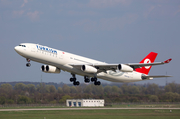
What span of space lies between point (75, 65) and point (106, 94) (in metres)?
44.0

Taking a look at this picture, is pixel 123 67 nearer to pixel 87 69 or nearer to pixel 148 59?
pixel 87 69

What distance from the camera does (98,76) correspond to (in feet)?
185

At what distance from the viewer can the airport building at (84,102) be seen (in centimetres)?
8888

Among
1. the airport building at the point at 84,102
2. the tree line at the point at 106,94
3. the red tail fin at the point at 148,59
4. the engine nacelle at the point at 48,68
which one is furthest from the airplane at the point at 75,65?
the airport building at the point at 84,102

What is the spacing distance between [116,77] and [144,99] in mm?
32244

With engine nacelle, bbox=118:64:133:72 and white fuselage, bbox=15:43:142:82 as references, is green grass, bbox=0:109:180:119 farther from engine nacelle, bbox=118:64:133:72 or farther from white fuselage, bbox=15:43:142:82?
engine nacelle, bbox=118:64:133:72

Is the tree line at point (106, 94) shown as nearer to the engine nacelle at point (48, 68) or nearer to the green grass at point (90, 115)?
the green grass at point (90, 115)

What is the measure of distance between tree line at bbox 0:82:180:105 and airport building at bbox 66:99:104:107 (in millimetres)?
2785

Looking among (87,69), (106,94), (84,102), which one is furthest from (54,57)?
(106,94)

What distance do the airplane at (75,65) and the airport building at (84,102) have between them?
29.2 meters

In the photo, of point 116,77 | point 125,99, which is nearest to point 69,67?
point 116,77

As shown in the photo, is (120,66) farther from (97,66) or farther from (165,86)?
(165,86)

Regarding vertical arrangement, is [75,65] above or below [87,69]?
above

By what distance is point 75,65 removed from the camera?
166ft
